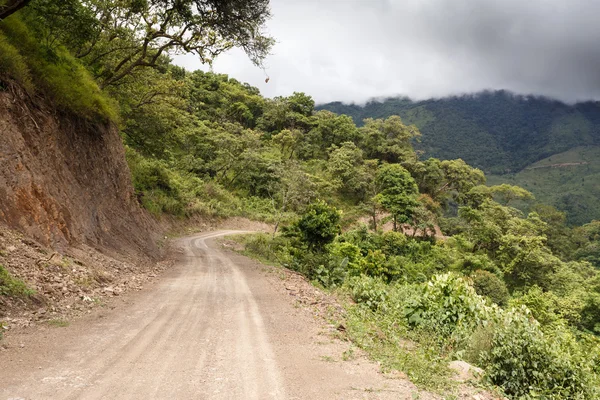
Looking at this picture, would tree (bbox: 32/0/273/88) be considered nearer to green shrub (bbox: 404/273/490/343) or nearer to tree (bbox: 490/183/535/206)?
green shrub (bbox: 404/273/490/343)

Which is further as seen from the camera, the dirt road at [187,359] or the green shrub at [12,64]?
the green shrub at [12,64]

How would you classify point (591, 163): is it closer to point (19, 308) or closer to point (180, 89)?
point (180, 89)

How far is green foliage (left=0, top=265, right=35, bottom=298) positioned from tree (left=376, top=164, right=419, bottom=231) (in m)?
40.7

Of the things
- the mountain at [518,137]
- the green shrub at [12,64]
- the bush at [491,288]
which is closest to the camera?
the green shrub at [12,64]

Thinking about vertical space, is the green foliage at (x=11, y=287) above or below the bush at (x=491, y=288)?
above

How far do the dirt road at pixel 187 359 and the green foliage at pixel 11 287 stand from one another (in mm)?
1226

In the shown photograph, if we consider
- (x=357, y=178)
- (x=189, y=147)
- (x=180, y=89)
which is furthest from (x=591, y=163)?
(x=180, y=89)

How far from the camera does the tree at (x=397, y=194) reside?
144ft

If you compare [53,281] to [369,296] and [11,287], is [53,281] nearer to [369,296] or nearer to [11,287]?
[11,287]

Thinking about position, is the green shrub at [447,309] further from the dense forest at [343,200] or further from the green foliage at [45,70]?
the green foliage at [45,70]

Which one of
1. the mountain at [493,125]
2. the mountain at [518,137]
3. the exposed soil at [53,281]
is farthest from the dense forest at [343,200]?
the mountain at [493,125]

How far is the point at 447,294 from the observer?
459 inches

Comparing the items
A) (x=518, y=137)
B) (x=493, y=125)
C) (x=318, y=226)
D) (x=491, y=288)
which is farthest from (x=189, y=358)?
(x=493, y=125)

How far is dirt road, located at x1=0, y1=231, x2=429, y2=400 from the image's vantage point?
4715 mm
